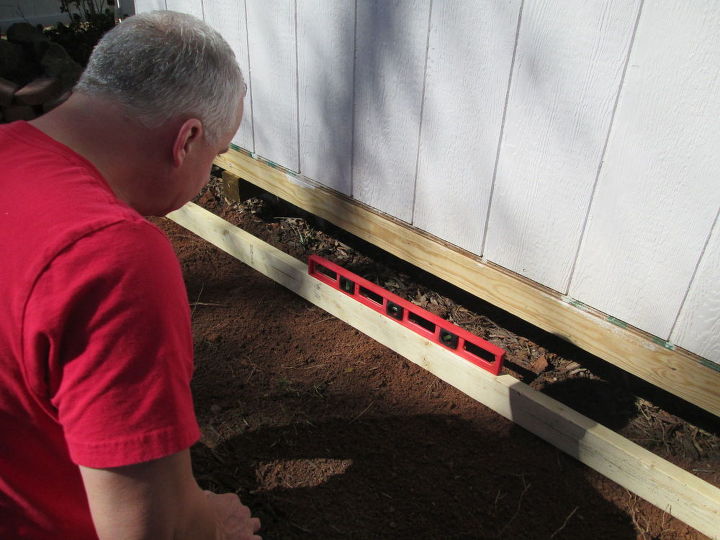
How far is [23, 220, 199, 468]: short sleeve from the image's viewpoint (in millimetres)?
920

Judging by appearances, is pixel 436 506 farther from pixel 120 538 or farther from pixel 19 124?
pixel 19 124

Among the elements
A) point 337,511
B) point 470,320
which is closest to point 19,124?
point 337,511

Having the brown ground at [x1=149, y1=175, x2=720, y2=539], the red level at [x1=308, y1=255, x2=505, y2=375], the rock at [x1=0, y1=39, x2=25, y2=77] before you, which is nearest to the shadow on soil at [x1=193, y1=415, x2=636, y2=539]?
the brown ground at [x1=149, y1=175, x2=720, y2=539]

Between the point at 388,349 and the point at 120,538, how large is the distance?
6.70ft

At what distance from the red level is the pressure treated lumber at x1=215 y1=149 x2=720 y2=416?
9.8 inches

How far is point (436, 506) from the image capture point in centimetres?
228

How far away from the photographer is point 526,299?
9.07ft

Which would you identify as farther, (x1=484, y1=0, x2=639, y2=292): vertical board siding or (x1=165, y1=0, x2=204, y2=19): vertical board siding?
(x1=165, y1=0, x2=204, y2=19): vertical board siding

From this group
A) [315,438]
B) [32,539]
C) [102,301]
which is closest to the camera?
[102,301]

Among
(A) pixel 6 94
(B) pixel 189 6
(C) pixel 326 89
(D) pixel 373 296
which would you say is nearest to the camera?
(C) pixel 326 89

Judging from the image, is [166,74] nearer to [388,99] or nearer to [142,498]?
[142,498]

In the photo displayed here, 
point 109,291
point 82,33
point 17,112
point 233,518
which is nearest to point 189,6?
point 17,112

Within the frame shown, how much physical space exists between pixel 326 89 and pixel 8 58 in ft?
10.3

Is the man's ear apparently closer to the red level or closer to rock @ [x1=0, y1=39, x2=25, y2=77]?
the red level
